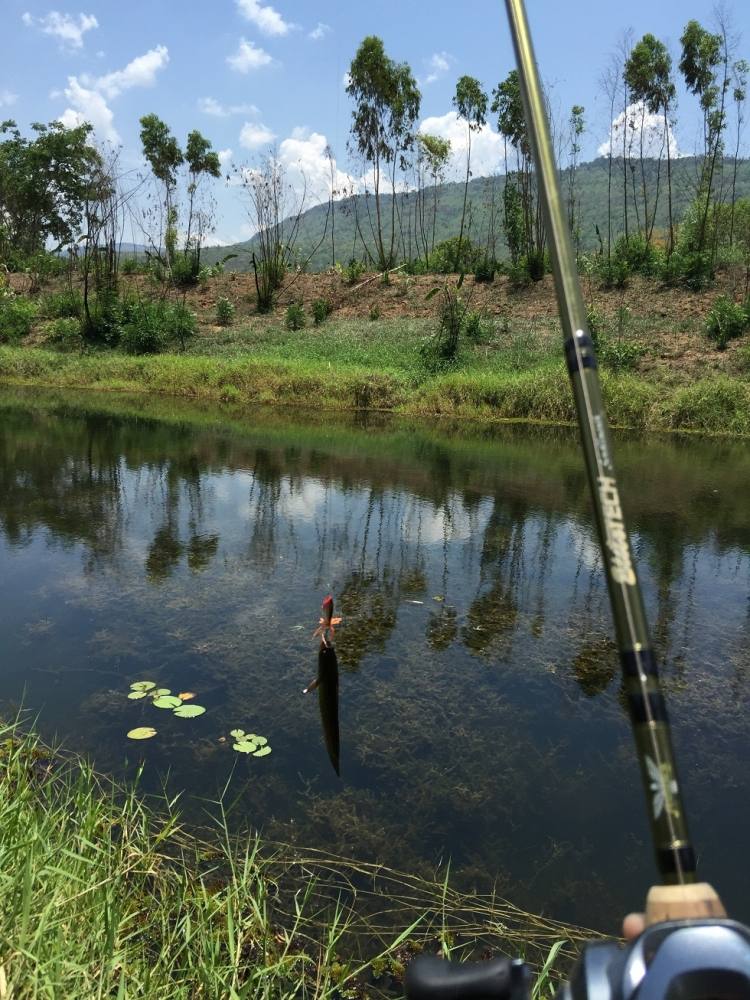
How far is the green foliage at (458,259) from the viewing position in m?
28.0

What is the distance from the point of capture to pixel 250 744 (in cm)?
361

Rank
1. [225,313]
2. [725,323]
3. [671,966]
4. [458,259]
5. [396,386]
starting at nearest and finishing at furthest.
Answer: [671,966], [396,386], [725,323], [225,313], [458,259]

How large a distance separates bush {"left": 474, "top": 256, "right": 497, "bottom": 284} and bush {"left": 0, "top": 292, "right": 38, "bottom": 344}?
15238 millimetres

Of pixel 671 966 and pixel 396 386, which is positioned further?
pixel 396 386

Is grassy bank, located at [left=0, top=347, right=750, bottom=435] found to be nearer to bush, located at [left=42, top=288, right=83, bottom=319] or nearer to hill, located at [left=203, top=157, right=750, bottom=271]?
bush, located at [left=42, top=288, right=83, bottom=319]

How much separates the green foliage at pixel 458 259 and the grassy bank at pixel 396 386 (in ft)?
27.2

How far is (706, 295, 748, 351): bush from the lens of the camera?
65.0 feet

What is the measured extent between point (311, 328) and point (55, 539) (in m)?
19.8

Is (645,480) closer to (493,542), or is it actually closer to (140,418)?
(493,542)

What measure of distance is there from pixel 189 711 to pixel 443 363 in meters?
18.0

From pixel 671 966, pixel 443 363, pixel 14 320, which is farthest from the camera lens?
pixel 14 320

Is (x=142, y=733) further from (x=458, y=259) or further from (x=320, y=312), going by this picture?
(x=458, y=259)

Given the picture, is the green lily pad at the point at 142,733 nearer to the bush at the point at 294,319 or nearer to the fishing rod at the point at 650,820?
the fishing rod at the point at 650,820

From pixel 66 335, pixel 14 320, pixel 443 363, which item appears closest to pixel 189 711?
pixel 443 363
